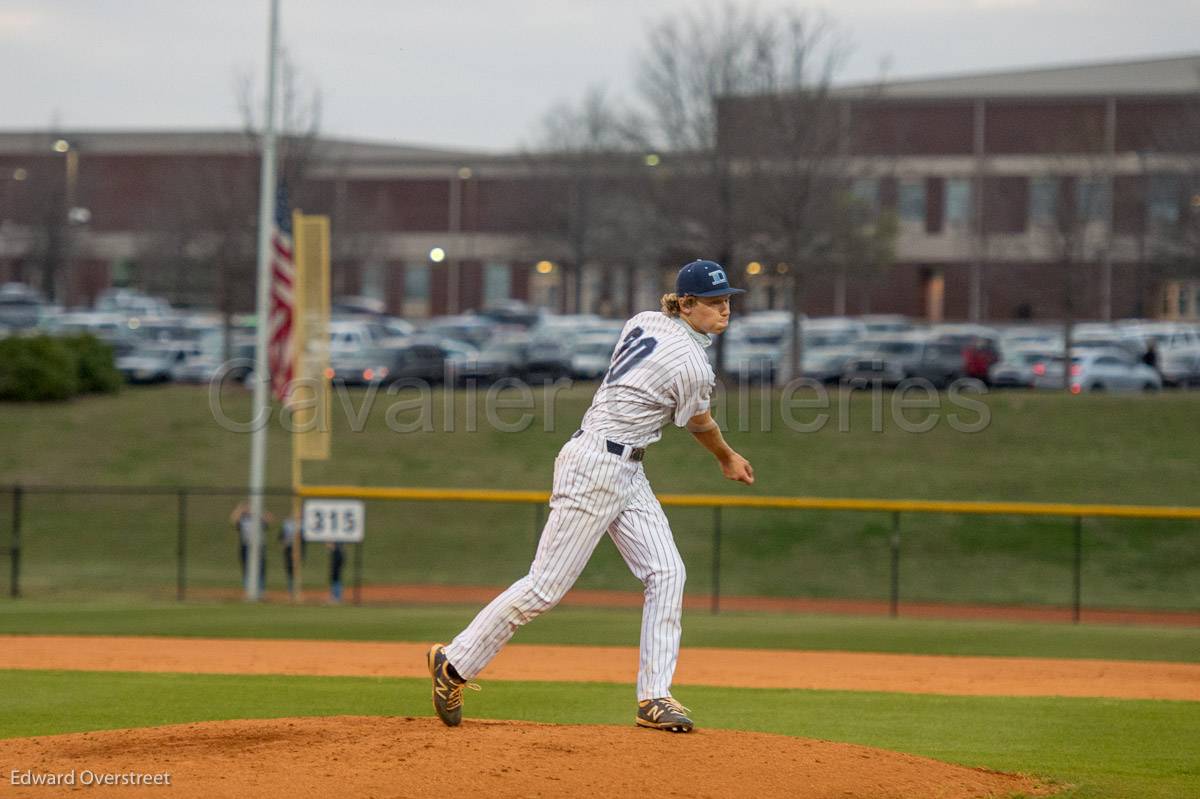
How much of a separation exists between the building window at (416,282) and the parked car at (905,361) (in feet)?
87.5

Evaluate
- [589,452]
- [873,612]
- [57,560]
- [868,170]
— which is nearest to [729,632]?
[873,612]

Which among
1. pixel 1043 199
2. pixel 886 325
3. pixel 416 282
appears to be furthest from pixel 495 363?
pixel 416 282

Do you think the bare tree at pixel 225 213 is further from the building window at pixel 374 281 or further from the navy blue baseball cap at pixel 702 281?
the navy blue baseball cap at pixel 702 281

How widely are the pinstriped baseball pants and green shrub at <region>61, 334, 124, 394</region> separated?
99.9 ft

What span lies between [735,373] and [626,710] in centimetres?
2886

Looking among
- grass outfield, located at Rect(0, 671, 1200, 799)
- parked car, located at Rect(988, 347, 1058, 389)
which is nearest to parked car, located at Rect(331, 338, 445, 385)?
parked car, located at Rect(988, 347, 1058, 389)

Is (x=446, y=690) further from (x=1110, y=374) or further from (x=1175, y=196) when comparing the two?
(x=1175, y=196)

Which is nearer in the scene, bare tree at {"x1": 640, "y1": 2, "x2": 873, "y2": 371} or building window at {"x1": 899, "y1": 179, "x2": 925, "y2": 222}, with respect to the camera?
bare tree at {"x1": 640, "y1": 2, "x2": 873, "y2": 371}

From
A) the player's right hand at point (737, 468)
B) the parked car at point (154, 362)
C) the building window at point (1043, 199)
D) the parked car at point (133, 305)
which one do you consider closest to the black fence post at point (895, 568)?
the player's right hand at point (737, 468)

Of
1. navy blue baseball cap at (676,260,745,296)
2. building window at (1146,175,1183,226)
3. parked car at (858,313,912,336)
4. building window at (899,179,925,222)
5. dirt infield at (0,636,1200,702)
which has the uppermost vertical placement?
building window at (899,179,925,222)

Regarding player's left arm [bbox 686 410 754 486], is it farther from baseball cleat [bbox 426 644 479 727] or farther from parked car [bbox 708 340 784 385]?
parked car [bbox 708 340 784 385]

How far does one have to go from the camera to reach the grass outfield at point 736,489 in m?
23.3

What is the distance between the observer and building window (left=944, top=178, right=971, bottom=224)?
52781mm

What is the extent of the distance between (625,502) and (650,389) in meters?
0.53
